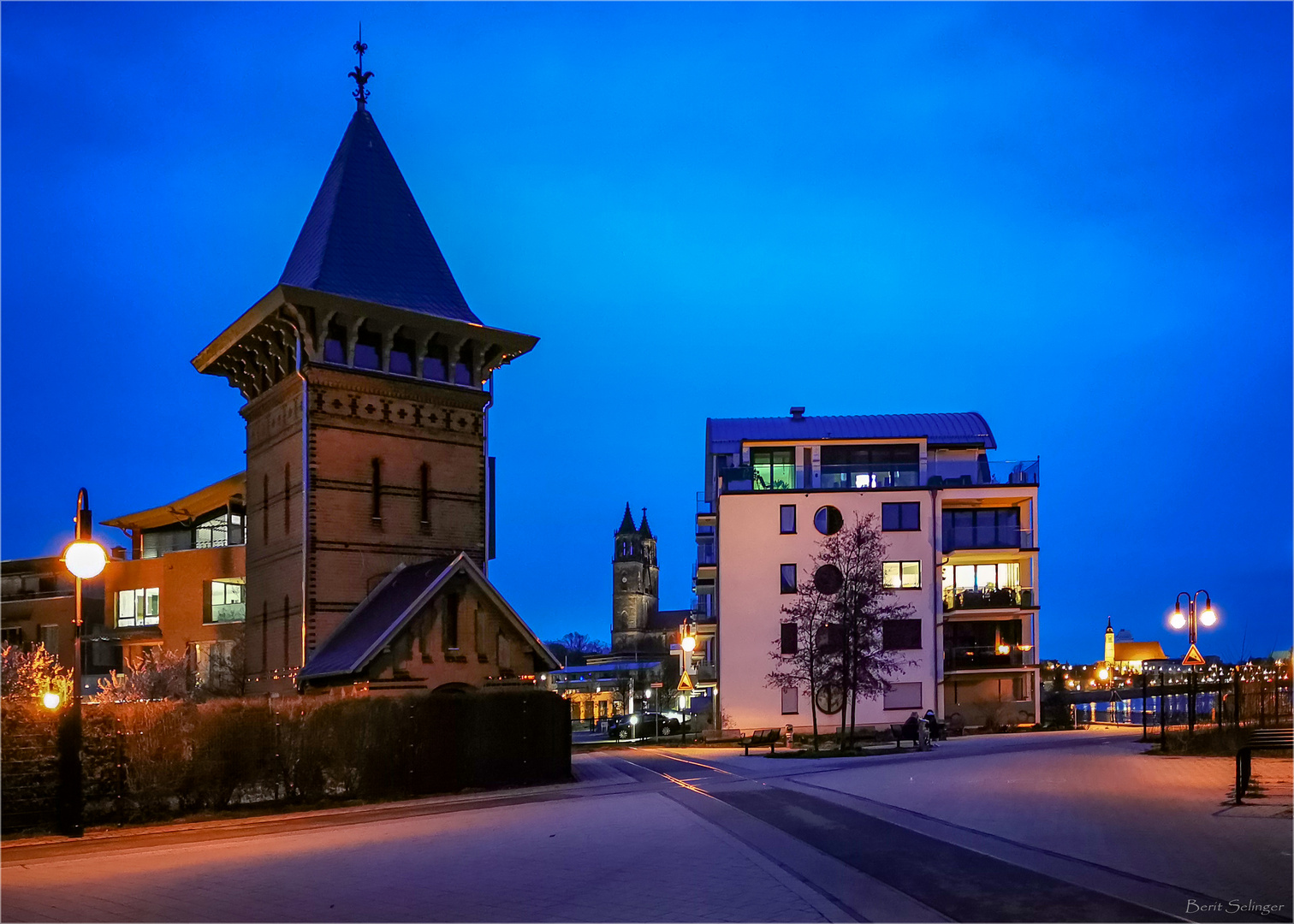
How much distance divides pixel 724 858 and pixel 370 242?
27.2m

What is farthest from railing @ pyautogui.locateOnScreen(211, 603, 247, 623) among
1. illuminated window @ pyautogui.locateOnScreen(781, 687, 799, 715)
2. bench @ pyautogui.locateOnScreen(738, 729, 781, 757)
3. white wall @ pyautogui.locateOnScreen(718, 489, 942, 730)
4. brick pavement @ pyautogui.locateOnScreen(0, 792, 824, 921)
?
brick pavement @ pyautogui.locateOnScreen(0, 792, 824, 921)

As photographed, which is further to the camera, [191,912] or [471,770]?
[471,770]

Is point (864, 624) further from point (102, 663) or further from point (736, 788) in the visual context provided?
point (102, 663)

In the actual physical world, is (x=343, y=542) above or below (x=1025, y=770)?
above

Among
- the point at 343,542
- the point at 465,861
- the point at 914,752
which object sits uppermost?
the point at 343,542

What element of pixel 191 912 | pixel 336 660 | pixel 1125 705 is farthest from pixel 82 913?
pixel 1125 705

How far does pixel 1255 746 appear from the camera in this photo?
22859 millimetres

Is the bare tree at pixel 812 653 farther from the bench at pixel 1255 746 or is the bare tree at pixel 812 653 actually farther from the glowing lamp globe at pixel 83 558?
the glowing lamp globe at pixel 83 558

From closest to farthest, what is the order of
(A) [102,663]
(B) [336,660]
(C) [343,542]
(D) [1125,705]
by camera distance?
1. (B) [336,660]
2. (C) [343,542]
3. (A) [102,663]
4. (D) [1125,705]

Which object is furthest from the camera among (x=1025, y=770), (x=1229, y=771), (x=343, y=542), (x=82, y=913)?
(x=343, y=542)

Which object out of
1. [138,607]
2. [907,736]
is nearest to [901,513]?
[907,736]

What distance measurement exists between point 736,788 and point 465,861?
1136 centimetres

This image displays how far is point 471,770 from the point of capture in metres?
27.6

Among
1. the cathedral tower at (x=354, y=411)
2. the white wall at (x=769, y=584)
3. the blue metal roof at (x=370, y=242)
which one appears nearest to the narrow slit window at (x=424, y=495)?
the cathedral tower at (x=354, y=411)
